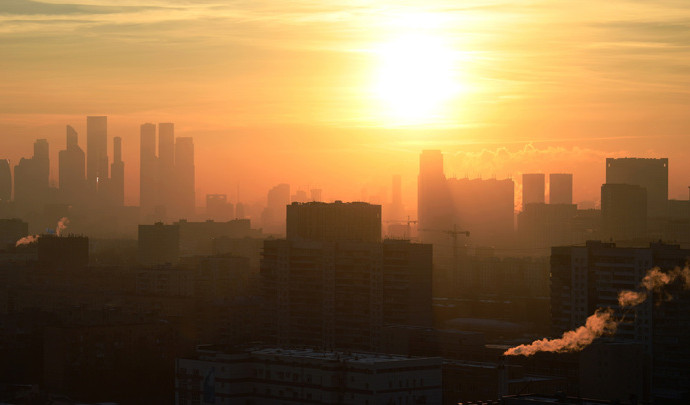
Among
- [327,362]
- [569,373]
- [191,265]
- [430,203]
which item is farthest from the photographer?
[430,203]

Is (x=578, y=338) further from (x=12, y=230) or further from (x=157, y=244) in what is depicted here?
(x=12, y=230)

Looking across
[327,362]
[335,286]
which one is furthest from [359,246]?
[327,362]

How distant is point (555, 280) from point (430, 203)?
4225 inches

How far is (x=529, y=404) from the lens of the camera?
149 ft

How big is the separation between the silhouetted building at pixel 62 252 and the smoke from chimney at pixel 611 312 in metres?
72.1

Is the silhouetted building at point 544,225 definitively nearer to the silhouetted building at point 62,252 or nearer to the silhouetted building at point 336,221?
the silhouetted building at point 62,252

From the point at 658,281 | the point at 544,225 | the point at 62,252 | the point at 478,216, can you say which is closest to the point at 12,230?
the point at 62,252

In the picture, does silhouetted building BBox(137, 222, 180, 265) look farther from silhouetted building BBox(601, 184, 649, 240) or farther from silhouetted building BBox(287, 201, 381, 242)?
silhouetted building BBox(287, 201, 381, 242)

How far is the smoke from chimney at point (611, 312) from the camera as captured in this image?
2753 inches

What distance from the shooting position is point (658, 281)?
249 feet

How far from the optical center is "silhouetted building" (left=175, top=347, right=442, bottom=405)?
54156mm

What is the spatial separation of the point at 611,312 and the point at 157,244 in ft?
334

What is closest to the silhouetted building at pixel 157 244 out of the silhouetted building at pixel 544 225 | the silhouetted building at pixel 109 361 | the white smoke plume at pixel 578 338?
the silhouetted building at pixel 544 225

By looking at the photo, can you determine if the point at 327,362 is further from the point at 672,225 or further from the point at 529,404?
the point at 672,225
